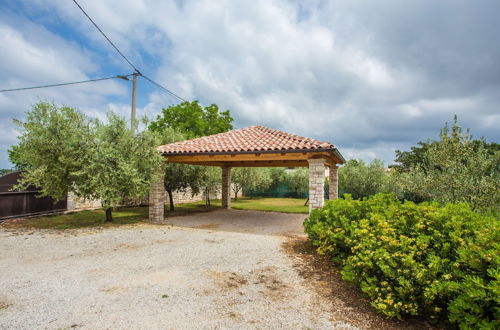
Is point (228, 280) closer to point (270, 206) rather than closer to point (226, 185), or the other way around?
point (226, 185)

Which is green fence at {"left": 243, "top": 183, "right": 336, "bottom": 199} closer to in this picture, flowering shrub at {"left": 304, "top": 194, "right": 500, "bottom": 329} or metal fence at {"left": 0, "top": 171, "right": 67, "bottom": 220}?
metal fence at {"left": 0, "top": 171, "right": 67, "bottom": 220}

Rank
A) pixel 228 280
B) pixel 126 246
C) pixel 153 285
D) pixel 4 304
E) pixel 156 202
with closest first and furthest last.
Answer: pixel 4 304 → pixel 153 285 → pixel 228 280 → pixel 126 246 → pixel 156 202

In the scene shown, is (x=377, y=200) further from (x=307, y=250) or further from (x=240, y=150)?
(x=240, y=150)

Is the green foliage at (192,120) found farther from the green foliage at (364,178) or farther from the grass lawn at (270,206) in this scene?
the green foliage at (364,178)

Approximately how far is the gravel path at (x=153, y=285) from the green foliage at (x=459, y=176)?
4.37 m

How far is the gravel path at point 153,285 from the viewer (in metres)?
3.67

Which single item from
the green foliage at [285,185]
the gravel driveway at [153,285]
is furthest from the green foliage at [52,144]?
the green foliage at [285,185]

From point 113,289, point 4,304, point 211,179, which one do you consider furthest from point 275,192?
point 4,304

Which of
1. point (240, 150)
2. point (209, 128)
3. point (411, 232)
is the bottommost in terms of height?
point (411, 232)

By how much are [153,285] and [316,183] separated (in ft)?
22.7

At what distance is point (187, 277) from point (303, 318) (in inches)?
94.8

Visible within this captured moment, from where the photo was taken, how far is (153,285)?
484 cm

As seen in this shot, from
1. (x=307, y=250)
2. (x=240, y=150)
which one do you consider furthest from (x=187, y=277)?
(x=240, y=150)

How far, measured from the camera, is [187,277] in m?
Result: 5.26
